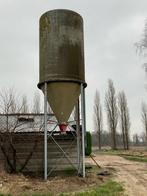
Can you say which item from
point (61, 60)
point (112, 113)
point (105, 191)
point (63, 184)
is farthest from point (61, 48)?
point (112, 113)

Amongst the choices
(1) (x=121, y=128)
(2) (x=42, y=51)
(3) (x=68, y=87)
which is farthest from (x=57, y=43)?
(1) (x=121, y=128)

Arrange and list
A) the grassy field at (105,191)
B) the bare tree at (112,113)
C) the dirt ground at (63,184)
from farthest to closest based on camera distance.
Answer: the bare tree at (112,113) → the dirt ground at (63,184) → the grassy field at (105,191)

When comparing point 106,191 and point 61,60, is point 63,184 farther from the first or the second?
point 61,60

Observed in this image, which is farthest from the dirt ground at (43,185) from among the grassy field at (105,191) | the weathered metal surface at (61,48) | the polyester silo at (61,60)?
the weathered metal surface at (61,48)

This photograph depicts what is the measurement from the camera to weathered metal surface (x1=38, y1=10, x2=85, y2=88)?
13.5 meters

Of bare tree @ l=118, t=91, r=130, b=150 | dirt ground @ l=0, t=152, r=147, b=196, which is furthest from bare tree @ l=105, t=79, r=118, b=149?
dirt ground @ l=0, t=152, r=147, b=196

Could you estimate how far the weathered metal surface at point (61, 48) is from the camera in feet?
44.2

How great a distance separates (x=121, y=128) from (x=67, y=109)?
39.2 metres

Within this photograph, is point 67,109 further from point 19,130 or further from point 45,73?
point 19,130

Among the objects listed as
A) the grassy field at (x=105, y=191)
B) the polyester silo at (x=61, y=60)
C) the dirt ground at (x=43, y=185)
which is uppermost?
the polyester silo at (x=61, y=60)

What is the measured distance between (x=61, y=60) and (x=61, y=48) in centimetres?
51

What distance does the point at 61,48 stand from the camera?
13586 millimetres

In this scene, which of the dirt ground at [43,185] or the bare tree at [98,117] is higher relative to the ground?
the bare tree at [98,117]

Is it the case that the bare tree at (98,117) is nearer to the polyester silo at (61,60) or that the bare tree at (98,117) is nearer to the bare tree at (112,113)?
the bare tree at (112,113)
